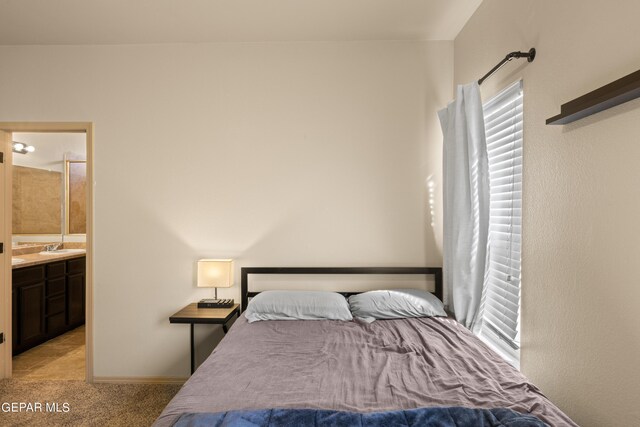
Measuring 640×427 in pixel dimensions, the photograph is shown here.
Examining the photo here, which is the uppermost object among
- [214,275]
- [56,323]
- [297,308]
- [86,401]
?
[214,275]

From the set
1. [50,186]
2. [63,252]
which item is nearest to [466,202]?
[63,252]

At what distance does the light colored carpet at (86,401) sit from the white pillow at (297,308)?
99 cm

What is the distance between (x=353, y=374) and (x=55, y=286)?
3.63 m

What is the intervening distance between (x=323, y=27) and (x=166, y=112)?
4.65 ft

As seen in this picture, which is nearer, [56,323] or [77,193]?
[56,323]

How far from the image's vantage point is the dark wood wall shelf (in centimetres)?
111

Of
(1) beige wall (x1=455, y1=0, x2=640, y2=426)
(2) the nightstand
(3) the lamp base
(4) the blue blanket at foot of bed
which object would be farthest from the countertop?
(1) beige wall (x1=455, y1=0, x2=640, y2=426)

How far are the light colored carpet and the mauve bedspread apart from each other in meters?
1.01

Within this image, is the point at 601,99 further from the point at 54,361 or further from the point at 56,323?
the point at 56,323

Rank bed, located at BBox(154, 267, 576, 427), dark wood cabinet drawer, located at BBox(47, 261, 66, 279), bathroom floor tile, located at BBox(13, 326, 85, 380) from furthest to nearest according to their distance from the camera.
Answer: dark wood cabinet drawer, located at BBox(47, 261, 66, 279) → bathroom floor tile, located at BBox(13, 326, 85, 380) → bed, located at BBox(154, 267, 576, 427)

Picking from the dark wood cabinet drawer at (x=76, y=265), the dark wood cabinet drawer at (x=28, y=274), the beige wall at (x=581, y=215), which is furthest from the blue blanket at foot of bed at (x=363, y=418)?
the dark wood cabinet drawer at (x=76, y=265)

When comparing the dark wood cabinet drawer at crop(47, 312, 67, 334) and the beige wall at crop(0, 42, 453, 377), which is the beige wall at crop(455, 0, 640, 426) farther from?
the dark wood cabinet drawer at crop(47, 312, 67, 334)

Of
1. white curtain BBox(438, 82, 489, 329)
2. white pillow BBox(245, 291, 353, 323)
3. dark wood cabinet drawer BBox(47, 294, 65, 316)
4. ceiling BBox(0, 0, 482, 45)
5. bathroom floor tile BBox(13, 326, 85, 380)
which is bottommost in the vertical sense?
bathroom floor tile BBox(13, 326, 85, 380)

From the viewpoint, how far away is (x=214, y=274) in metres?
2.68
